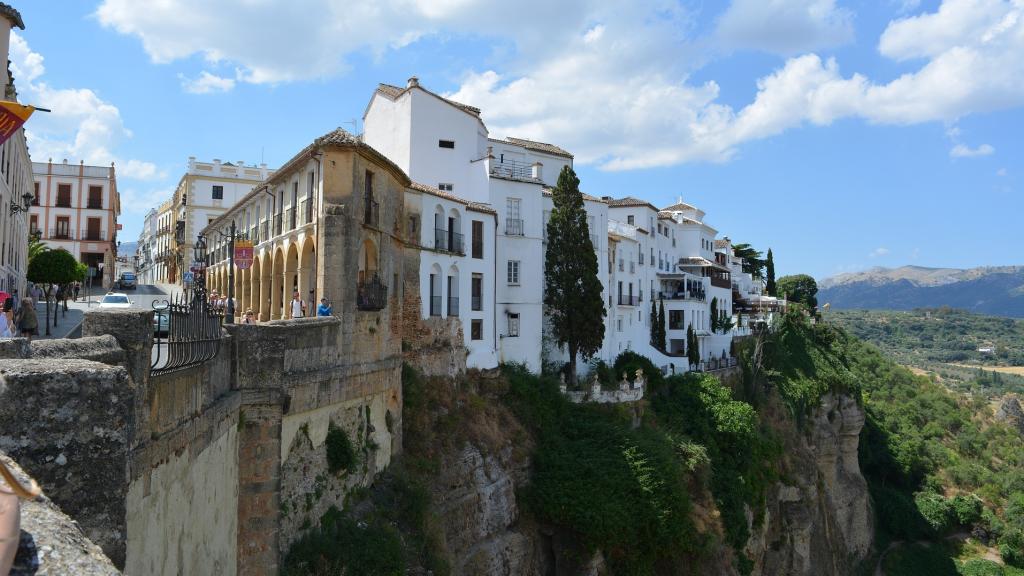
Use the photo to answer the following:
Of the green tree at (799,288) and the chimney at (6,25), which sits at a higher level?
the chimney at (6,25)

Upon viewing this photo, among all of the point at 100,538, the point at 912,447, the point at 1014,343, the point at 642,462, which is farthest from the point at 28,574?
the point at 1014,343

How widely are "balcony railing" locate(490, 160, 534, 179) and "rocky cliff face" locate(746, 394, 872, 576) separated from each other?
19.1 m

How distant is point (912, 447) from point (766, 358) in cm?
1737

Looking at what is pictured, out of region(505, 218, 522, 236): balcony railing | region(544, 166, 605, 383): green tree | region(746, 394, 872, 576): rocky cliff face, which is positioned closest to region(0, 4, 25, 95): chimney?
region(505, 218, 522, 236): balcony railing

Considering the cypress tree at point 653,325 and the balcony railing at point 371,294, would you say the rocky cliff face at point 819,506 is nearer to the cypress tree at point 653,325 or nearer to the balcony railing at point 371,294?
the cypress tree at point 653,325

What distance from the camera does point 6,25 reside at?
822 inches

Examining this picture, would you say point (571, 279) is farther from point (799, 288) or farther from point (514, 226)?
point (799, 288)

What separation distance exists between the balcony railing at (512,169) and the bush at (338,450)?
17.6 meters

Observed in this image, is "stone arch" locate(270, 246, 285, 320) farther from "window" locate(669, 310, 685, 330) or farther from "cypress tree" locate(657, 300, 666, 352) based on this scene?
"window" locate(669, 310, 685, 330)

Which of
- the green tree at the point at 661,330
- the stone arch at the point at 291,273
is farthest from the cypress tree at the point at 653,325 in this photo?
the stone arch at the point at 291,273

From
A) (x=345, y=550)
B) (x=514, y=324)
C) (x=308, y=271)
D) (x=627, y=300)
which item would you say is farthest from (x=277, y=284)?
(x=627, y=300)

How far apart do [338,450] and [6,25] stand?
1536 centimetres

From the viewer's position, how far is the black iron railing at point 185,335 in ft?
29.0

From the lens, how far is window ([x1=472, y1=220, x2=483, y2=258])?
98.4 ft
